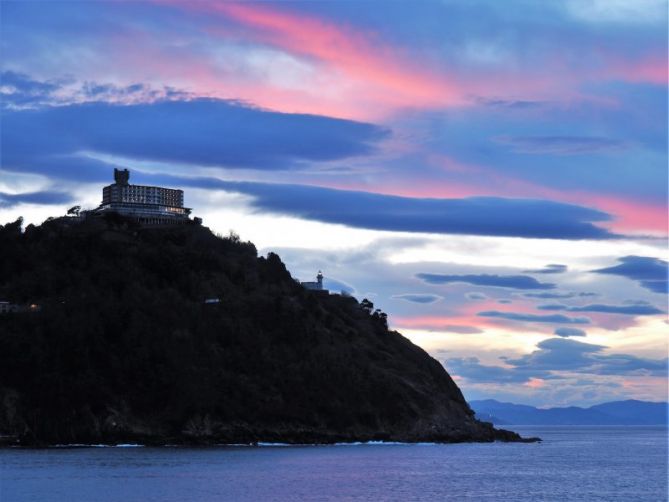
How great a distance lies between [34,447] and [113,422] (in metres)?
13.8

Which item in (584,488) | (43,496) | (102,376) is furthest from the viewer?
(102,376)

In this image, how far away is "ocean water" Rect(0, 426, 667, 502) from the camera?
107250 mm

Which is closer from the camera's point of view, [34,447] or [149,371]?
[34,447]

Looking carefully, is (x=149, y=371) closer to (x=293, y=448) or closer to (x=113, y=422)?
(x=113, y=422)

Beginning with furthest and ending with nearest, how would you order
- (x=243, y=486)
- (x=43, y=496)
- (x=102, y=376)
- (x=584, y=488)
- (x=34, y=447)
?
(x=102, y=376), (x=34, y=447), (x=584, y=488), (x=243, y=486), (x=43, y=496)

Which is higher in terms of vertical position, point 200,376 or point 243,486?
point 200,376

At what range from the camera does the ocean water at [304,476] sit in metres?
107

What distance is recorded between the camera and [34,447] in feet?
570

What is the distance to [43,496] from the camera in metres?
100

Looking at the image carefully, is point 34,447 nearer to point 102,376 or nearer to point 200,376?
point 102,376

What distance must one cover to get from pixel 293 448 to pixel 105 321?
1709 inches

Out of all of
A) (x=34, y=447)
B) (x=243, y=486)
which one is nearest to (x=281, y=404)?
(x=34, y=447)

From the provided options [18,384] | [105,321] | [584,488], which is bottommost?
[584,488]

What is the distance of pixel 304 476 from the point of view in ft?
418
